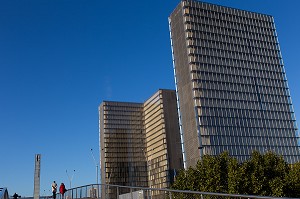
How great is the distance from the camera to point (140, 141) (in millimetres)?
191375

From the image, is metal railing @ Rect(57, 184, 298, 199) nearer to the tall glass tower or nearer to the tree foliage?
the tree foliage

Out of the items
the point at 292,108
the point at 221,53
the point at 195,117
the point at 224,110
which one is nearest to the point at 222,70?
the point at 221,53

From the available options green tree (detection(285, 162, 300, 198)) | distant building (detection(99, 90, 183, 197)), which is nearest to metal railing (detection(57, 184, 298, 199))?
green tree (detection(285, 162, 300, 198))

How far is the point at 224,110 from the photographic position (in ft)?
398

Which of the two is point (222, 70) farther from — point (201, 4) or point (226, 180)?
point (226, 180)

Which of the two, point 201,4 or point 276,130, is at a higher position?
point 201,4

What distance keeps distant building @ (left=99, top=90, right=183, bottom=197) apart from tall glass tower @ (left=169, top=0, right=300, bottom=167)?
165 ft

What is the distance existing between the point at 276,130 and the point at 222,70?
27470mm

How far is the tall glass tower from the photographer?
11694 cm

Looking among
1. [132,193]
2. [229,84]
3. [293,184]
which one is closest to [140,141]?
[229,84]

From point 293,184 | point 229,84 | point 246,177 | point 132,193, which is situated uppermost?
point 229,84

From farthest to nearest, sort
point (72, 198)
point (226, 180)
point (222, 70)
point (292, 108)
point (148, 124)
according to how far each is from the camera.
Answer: point (148, 124)
point (292, 108)
point (222, 70)
point (226, 180)
point (72, 198)

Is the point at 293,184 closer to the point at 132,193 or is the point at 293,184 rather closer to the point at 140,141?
the point at 132,193

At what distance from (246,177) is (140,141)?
138984 millimetres
